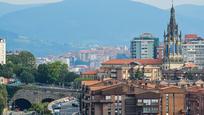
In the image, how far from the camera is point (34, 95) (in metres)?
70.1

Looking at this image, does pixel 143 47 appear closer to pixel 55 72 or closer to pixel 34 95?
pixel 55 72

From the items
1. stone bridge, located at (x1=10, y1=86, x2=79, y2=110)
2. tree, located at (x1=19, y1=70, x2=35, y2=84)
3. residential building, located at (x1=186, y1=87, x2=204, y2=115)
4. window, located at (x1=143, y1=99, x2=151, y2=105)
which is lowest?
stone bridge, located at (x1=10, y1=86, x2=79, y2=110)

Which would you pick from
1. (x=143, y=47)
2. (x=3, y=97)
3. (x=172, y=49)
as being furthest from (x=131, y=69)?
(x=143, y=47)

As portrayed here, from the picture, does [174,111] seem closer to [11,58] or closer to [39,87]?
[39,87]

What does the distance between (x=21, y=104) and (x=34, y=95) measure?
2162 mm

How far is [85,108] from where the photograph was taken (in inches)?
1677

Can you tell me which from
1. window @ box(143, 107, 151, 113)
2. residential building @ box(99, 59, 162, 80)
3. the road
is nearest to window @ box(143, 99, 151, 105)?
window @ box(143, 107, 151, 113)

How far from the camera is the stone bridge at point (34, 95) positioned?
226 ft

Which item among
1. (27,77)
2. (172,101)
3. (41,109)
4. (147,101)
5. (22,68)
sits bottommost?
(41,109)

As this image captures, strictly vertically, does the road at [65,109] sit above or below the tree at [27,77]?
below

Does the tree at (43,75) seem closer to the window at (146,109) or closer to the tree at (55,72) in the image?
the tree at (55,72)

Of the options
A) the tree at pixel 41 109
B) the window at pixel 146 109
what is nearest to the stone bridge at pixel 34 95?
the tree at pixel 41 109

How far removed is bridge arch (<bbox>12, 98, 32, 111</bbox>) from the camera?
70.5 m

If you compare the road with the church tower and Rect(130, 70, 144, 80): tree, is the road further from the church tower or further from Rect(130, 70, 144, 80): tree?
the church tower
